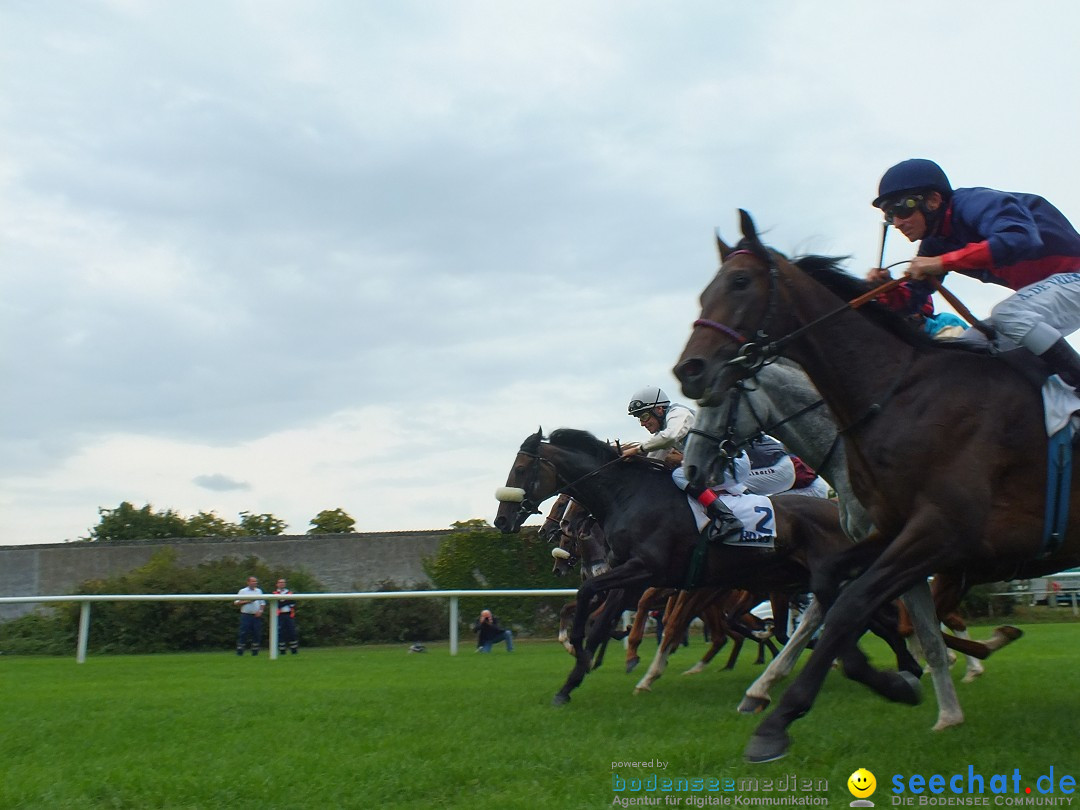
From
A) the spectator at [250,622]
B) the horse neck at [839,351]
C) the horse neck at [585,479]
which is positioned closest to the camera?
the horse neck at [839,351]

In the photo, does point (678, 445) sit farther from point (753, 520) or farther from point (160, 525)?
point (160, 525)

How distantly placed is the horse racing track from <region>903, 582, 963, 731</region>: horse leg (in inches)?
5.7

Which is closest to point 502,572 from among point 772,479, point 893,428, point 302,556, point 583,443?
point 302,556

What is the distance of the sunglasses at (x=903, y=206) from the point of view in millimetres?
5145

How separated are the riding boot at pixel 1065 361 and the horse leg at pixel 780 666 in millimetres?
2569

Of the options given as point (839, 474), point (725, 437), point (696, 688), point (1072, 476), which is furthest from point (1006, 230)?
point (696, 688)

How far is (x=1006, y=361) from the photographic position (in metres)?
4.84

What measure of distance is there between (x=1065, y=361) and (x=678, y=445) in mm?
4903

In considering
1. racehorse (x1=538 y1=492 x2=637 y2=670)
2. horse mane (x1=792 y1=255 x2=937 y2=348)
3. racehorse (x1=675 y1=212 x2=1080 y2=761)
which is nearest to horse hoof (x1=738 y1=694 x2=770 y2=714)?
racehorse (x1=675 y1=212 x2=1080 y2=761)

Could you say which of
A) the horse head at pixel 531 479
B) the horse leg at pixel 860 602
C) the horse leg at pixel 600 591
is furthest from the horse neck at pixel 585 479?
the horse leg at pixel 860 602

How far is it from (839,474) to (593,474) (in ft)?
8.94

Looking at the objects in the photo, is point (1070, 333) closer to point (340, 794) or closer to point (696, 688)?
point (340, 794)

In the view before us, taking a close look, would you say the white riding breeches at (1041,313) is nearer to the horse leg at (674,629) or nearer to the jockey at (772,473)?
the jockey at (772,473)

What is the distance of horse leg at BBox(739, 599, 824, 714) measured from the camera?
6832mm
